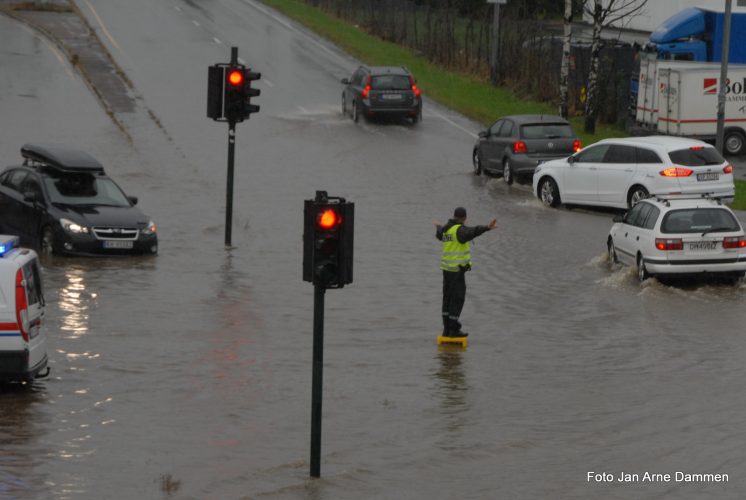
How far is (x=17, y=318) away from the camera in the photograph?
15219mm

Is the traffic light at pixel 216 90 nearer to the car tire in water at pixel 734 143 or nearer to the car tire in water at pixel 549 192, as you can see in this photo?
the car tire in water at pixel 549 192

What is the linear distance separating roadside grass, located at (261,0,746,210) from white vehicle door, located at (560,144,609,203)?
364 cm

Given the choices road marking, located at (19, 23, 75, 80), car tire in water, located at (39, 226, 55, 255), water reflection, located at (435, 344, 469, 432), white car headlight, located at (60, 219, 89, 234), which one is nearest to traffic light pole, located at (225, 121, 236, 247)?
white car headlight, located at (60, 219, 89, 234)

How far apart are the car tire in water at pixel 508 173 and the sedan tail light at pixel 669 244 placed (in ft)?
41.2

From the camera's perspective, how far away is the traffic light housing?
1288 cm

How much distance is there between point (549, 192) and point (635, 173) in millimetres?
2412

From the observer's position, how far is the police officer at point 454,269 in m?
19.7

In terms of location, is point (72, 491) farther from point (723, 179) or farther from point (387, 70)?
point (387, 70)

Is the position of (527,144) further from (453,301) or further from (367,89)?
(453,301)

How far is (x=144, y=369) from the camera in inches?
699

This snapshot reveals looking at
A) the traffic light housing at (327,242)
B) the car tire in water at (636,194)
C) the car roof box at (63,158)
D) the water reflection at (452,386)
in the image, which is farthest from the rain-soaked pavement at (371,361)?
the car roof box at (63,158)

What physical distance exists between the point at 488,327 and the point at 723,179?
1160 centimetres

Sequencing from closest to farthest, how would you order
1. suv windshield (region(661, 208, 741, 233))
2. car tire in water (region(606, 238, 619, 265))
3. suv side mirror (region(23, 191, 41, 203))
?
suv windshield (region(661, 208, 741, 233)) → car tire in water (region(606, 238, 619, 265)) → suv side mirror (region(23, 191, 41, 203))

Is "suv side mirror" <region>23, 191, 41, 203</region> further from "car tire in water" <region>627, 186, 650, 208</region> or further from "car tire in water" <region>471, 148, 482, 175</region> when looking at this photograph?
"car tire in water" <region>471, 148, 482, 175</region>
